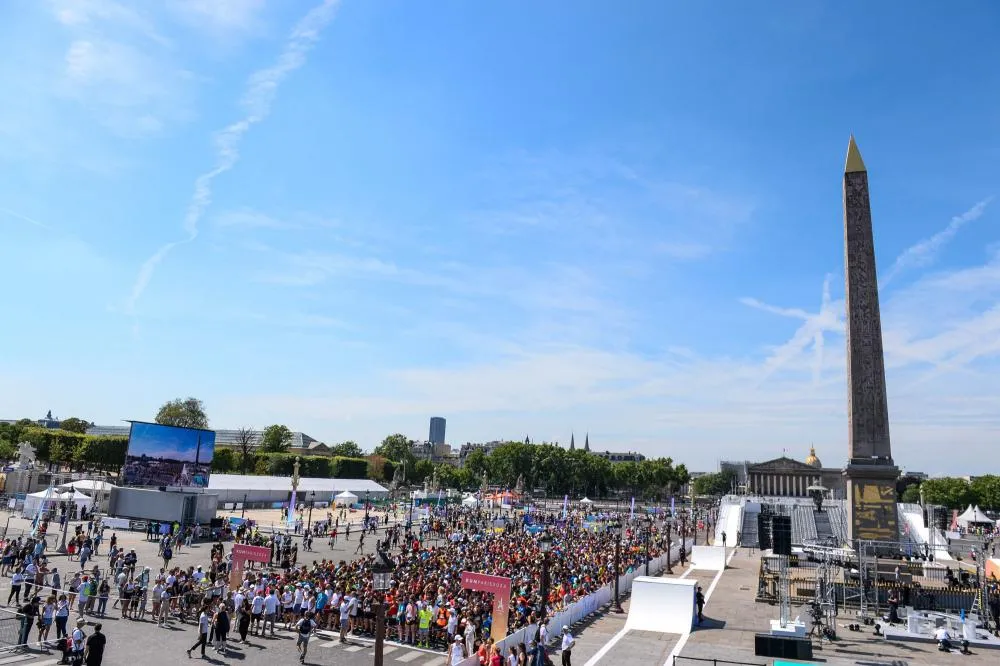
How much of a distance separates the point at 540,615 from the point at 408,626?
377 centimetres

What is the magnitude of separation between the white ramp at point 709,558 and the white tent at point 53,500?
36.9m

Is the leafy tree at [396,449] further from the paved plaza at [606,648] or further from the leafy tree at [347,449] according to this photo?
the paved plaza at [606,648]

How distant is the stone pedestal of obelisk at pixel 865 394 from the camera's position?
30344mm

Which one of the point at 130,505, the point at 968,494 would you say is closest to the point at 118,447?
the point at 130,505

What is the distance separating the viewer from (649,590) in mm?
22719

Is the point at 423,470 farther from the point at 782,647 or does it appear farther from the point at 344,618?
Answer: the point at 782,647

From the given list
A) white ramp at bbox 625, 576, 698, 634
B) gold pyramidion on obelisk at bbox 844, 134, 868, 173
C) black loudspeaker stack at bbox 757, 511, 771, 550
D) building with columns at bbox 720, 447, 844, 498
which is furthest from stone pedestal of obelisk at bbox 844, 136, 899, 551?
building with columns at bbox 720, 447, 844, 498

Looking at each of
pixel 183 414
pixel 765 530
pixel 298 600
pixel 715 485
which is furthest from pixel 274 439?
pixel 715 485

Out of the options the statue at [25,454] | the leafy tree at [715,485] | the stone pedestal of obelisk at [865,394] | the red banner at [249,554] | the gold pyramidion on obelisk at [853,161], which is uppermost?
the gold pyramidion on obelisk at [853,161]

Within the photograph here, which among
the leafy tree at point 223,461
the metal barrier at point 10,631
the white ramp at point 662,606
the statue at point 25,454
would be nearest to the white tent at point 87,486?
the statue at point 25,454

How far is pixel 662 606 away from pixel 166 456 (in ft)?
124

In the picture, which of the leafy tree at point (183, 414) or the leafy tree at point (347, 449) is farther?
the leafy tree at point (347, 449)

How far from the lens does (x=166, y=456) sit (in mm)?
47188

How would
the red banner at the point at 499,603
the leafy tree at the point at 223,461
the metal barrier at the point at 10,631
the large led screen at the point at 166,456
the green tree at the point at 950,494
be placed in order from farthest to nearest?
the green tree at the point at 950,494, the leafy tree at the point at 223,461, the large led screen at the point at 166,456, the red banner at the point at 499,603, the metal barrier at the point at 10,631
